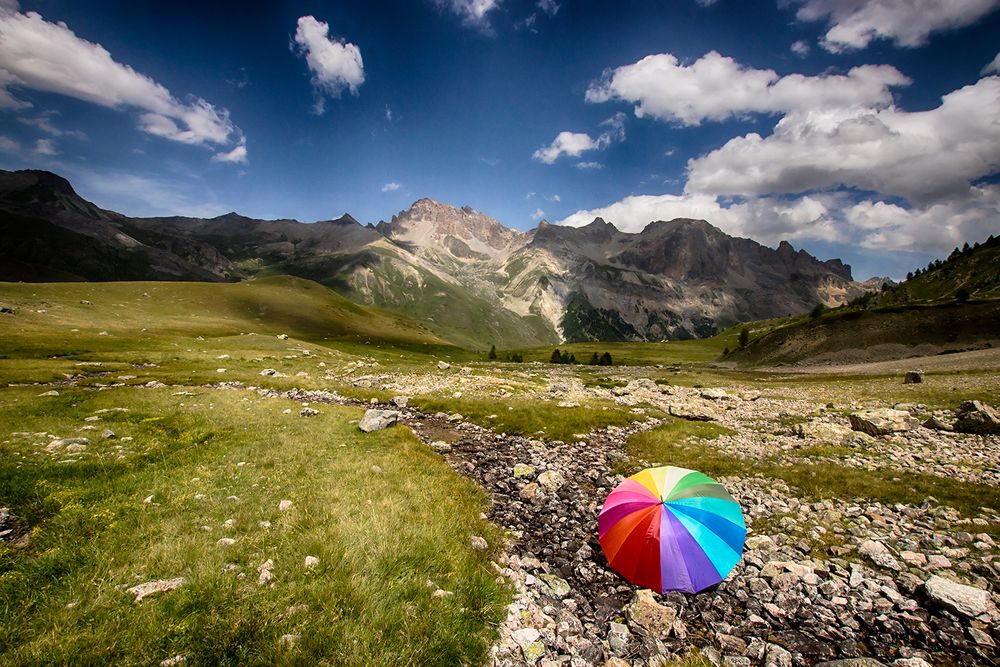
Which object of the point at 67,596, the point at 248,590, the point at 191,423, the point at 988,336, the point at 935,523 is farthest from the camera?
the point at 988,336

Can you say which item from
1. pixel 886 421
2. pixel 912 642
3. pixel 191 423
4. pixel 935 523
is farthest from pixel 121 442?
pixel 886 421

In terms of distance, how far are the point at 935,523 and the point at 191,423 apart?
31.1 m

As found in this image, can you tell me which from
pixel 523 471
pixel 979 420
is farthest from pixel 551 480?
pixel 979 420

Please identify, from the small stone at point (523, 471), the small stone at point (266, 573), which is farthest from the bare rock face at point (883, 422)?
the small stone at point (266, 573)

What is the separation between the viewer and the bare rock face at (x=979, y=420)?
21516 millimetres

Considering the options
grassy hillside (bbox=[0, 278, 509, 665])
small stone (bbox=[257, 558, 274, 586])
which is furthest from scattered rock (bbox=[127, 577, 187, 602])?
small stone (bbox=[257, 558, 274, 586])

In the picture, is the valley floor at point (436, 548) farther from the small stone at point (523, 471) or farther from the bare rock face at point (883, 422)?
the bare rock face at point (883, 422)

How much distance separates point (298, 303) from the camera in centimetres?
14938

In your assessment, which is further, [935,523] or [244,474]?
[244,474]

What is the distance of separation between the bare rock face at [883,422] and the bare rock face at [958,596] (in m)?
17.8

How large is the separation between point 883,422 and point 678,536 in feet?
75.6

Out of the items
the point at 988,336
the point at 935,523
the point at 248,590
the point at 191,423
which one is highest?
the point at 988,336

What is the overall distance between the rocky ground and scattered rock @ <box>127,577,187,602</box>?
22.3ft

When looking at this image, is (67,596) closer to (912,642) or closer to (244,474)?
(244,474)
